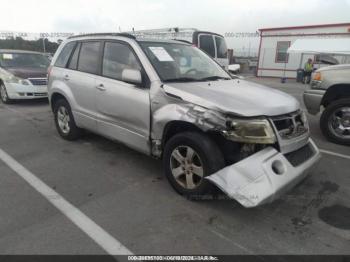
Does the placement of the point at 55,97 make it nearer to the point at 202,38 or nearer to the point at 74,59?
the point at 74,59

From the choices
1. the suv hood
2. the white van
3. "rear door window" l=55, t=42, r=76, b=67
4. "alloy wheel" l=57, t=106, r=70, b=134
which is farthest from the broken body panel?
the white van

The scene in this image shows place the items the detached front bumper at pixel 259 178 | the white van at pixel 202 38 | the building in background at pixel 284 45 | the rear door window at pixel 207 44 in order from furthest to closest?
the building in background at pixel 284 45 < the rear door window at pixel 207 44 < the white van at pixel 202 38 < the detached front bumper at pixel 259 178

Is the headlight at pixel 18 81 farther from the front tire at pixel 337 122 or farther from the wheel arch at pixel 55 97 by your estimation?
the front tire at pixel 337 122

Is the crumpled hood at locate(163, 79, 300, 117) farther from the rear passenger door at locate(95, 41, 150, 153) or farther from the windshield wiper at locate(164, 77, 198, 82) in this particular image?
the rear passenger door at locate(95, 41, 150, 153)

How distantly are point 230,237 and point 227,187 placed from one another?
0.46 meters

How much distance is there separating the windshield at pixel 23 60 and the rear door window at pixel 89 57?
5338 mm

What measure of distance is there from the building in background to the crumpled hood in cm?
1909

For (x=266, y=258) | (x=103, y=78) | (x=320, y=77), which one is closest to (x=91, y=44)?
(x=103, y=78)

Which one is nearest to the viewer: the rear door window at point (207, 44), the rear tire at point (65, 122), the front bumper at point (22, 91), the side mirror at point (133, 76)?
the side mirror at point (133, 76)

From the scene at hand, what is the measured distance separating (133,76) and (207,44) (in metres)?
9.45

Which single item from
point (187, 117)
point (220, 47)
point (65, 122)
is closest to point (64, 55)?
point (65, 122)

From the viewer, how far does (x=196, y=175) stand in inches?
129

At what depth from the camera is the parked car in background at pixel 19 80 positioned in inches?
332

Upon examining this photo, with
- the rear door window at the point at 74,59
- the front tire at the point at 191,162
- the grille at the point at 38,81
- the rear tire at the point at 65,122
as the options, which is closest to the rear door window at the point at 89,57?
the rear door window at the point at 74,59
